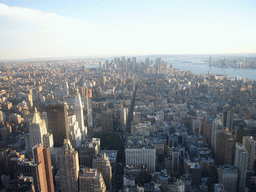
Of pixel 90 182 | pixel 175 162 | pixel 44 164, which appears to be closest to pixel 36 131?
pixel 44 164

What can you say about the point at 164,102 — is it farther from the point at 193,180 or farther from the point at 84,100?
the point at 193,180

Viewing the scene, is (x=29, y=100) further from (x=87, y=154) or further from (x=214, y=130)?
(x=214, y=130)

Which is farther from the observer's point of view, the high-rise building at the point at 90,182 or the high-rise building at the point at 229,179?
the high-rise building at the point at 229,179

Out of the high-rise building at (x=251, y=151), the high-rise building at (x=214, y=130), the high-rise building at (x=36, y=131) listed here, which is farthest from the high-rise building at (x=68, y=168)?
the high-rise building at (x=251, y=151)

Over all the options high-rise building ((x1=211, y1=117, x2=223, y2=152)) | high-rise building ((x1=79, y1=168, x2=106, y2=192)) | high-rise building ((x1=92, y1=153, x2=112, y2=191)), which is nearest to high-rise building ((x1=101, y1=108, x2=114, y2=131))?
high-rise building ((x1=211, y1=117, x2=223, y2=152))

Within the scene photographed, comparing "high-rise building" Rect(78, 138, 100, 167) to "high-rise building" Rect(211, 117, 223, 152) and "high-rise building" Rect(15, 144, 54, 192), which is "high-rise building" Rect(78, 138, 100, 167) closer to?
"high-rise building" Rect(15, 144, 54, 192)

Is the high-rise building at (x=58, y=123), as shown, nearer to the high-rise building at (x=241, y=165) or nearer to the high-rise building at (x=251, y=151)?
the high-rise building at (x=241, y=165)

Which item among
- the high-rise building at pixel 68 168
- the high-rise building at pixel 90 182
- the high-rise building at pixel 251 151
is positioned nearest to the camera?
the high-rise building at pixel 90 182
